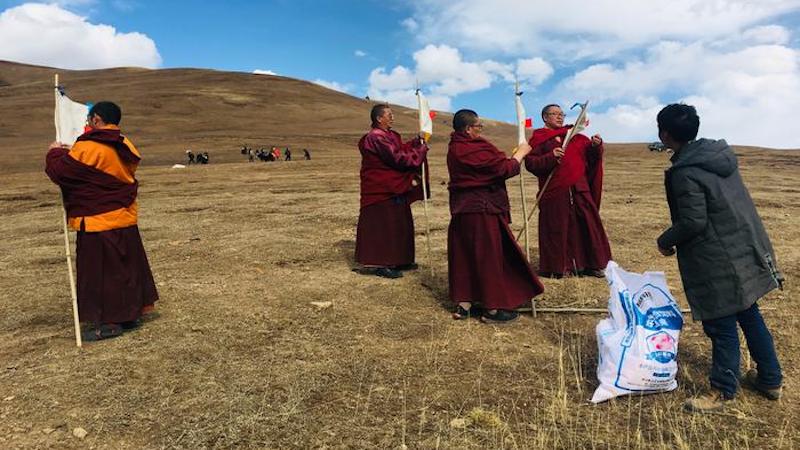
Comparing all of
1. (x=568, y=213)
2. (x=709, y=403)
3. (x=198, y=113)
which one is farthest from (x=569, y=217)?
(x=198, y=113)

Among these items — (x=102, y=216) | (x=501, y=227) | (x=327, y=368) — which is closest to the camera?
→ (x=327, y=368)

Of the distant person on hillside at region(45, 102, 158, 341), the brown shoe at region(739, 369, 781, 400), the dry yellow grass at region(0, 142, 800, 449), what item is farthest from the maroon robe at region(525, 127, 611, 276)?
the distant person on hillside at region(45, 102, 158, 341)

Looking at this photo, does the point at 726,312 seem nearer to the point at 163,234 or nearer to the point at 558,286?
the point at 558,286

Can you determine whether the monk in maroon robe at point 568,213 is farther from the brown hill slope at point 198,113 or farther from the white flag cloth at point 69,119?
the brown hill slope at point 198,113

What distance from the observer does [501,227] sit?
16.9ft

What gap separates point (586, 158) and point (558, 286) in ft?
5.37

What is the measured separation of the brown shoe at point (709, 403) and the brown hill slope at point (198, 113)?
28662 mm

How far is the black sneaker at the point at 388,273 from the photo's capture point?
6.64m

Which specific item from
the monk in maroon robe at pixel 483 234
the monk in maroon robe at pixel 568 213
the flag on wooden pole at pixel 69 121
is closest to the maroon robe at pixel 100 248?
the flag on wooden pole at pixel 69 121

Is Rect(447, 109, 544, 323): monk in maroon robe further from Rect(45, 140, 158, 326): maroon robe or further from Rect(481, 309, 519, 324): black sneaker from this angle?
Rect(45, 140, 158, 326): maroon robe

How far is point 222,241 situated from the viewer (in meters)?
8.77

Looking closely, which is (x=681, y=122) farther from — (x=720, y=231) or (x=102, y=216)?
(x=102, y=216)

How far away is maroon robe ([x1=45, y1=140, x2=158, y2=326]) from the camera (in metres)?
4.54

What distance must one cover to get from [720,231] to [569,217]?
10.5ft
